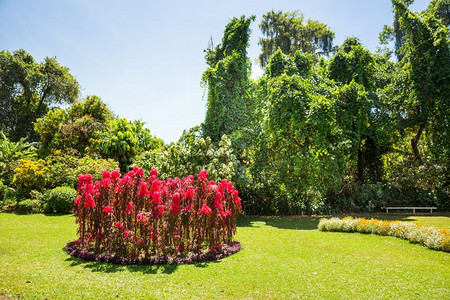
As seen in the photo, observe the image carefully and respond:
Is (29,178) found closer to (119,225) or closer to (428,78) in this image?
(119,225)

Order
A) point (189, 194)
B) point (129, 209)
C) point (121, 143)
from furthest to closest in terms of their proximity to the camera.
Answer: point (121, 143)
point (189, 194)
point (129, 209)

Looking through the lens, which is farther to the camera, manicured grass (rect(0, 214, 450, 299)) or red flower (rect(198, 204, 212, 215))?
red flower (rect(198, 204, 212, 215))

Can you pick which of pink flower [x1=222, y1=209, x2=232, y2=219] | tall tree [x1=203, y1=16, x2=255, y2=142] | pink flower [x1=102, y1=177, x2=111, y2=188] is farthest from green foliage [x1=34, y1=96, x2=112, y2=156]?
pink flower [x1=222, y1=209, x2=232, y2=219]

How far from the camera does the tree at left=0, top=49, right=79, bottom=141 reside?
2894cm

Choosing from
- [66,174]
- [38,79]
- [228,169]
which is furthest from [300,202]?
[38,79]

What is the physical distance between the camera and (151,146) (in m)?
20.0

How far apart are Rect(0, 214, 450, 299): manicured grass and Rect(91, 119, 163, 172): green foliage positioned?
1028 centimetres

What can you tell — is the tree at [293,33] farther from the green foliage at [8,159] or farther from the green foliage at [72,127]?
the green foliage at [8,159]

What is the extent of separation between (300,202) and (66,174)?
41.9 ft

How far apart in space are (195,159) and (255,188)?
178 inches

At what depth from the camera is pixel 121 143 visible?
1772 centimetres

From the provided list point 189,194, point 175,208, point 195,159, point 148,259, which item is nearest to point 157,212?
point 175,208

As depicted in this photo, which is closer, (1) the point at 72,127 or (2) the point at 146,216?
(2) the point at 146,216

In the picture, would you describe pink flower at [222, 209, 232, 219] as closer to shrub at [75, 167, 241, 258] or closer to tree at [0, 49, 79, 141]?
shrub at [75, 167, 241, 258]
